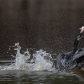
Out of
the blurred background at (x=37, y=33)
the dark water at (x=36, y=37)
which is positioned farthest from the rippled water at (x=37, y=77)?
the blurred background at (x=37, y=33)

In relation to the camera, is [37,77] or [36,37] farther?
[36,37]

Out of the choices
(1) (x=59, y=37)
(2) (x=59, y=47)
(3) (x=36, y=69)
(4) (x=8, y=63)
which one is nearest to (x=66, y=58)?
(3) (x=36, y=69)

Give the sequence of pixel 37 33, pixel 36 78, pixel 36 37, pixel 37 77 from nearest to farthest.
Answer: pixel 36 78, pixel 37 77, pixel 36 37, pixel 37 33

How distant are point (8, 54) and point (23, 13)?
14.0 meters

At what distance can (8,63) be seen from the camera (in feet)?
27.4

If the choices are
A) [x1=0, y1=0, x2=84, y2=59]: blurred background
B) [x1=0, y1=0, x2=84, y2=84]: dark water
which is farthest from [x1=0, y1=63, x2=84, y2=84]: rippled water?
[x1=0, y1=0, x2=84, y2=59]: blurred background

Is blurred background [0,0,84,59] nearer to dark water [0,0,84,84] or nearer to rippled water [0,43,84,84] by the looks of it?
dark water [0,0,84,84]

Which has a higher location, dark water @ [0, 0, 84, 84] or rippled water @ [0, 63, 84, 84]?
dark water @ [0, 0, 84, 84]

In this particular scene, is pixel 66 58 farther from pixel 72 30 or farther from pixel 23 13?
pixel 23 13

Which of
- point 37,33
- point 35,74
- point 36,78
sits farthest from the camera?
point 37,33

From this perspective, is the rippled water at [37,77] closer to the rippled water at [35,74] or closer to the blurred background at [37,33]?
the rippled water at [35,74]

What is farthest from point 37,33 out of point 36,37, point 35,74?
point 35,74

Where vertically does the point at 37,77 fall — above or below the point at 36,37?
below

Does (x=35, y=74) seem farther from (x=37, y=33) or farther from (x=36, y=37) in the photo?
(x=37, y=33)
